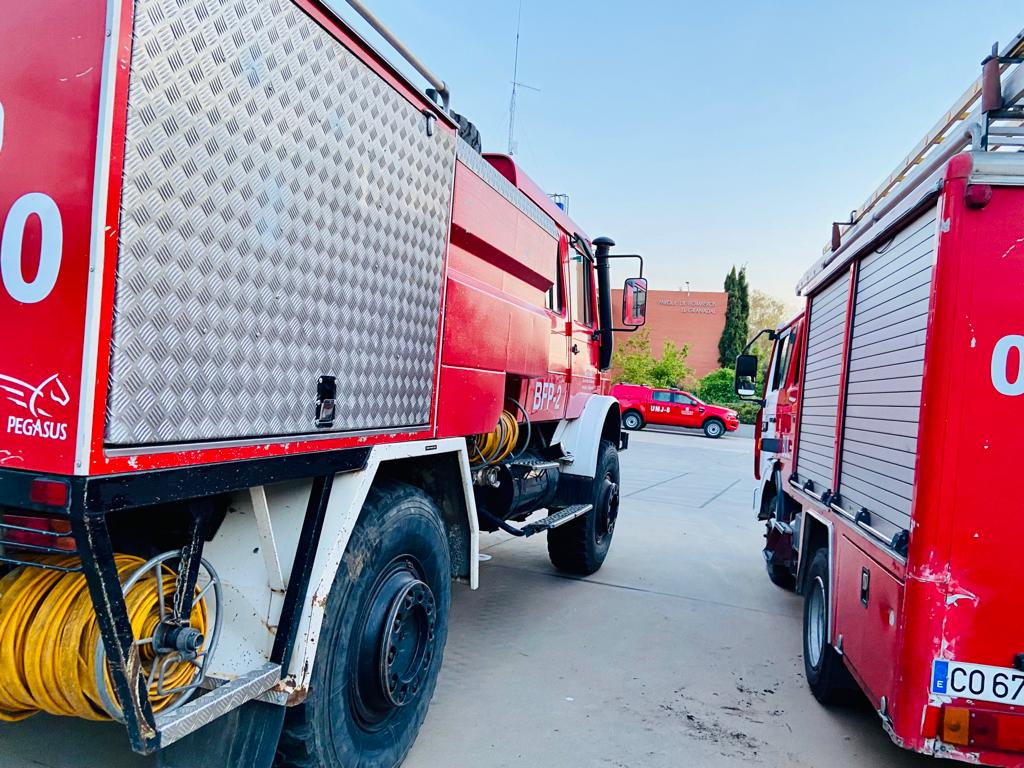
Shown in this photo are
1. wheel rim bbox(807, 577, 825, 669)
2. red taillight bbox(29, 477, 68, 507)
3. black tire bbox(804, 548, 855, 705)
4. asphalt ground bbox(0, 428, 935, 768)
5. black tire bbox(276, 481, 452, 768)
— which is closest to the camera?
red taillight bbox(29, 477, 68, 507)

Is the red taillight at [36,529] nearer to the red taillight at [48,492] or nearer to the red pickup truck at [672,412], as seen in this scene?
the red taillight at [48,492]

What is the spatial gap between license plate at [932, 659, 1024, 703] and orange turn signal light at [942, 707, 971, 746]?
0.06m

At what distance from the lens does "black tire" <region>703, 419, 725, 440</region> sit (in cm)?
2609

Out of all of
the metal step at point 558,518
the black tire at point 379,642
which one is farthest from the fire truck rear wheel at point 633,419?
the black tire at point 379,642

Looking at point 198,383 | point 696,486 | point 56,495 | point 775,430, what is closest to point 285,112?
point 198,383

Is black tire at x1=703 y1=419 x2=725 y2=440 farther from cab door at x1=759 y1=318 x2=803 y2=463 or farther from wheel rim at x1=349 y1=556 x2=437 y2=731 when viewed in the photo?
wheel rim at x1=349 y1=556 x2=437 y2=731

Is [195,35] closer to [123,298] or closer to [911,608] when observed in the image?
[123,298]

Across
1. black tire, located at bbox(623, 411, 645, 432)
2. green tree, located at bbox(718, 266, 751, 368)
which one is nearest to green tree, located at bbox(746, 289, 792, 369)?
green tree, located at bbox(718, 266, 751, 368)

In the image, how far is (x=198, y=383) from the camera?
1.90 m

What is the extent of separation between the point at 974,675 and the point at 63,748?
3488 mm

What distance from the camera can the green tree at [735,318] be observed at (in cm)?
4744

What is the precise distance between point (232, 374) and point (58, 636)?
827 mm

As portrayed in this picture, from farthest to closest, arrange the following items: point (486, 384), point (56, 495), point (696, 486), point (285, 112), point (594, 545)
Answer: point (696, 486), point (594, 545), point (486, 384), point (285, 112), point (56, 495)

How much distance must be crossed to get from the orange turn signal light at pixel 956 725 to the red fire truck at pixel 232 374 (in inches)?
77.7
